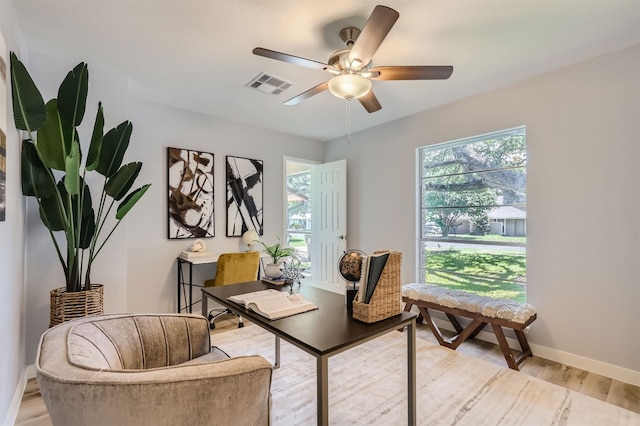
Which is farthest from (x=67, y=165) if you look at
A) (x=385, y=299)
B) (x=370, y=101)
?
(x=370, y=101)

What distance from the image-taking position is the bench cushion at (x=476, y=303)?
7.93ft

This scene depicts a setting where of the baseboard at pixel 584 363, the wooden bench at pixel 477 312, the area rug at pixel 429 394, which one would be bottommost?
the area rug at pixel 429 394

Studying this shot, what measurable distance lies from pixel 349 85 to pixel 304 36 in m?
0.58

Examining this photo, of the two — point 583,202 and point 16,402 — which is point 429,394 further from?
point 16,402

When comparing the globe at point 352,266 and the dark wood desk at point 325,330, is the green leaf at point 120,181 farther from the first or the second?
the globe at point 352,266

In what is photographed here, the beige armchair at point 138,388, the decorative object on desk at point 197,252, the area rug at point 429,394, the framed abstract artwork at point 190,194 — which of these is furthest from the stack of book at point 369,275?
the framed abstract artwork at point 190,194

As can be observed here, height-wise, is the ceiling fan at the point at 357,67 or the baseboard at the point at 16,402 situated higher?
the ceiling fan at the point at 357,67

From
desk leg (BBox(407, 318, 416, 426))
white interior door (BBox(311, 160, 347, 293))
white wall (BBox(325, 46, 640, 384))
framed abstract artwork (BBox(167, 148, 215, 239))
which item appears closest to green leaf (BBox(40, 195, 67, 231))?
framed abstract artwork (BBox(167, 148, 215, 239))

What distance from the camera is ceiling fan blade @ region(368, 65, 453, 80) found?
1.84 m

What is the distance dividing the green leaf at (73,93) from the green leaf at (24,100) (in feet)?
0.65

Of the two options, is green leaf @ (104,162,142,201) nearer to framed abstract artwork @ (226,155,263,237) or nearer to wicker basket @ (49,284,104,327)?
wicker basket @ (49,284,104,327)

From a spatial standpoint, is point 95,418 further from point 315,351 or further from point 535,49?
point 535,49

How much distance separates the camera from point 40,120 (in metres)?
1.71

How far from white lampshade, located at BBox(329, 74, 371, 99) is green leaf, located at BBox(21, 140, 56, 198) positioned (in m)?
1.93
